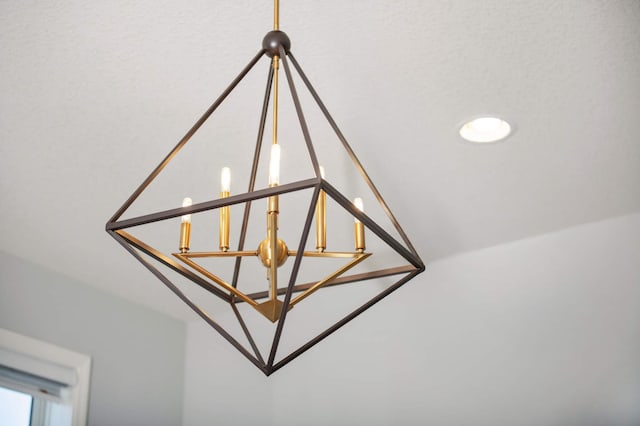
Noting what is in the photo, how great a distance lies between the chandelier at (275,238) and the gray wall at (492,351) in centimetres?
16

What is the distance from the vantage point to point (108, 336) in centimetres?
293

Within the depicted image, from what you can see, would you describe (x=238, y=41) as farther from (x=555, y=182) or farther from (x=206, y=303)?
(x=206, y=303)

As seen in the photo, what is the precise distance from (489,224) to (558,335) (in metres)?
0.45

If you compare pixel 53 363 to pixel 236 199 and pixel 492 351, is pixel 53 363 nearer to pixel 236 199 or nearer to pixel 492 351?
pixel 492 351

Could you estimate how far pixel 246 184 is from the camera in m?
2.24

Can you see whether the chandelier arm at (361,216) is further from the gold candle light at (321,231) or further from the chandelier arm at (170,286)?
the chandelier arm at (170,286)

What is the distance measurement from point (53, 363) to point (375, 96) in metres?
1.64

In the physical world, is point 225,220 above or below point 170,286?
above

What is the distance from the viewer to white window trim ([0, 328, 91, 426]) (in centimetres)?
253

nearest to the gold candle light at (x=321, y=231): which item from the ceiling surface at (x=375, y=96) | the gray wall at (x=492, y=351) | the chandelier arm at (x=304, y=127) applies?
the chandelier arm at (x=304, y=127)

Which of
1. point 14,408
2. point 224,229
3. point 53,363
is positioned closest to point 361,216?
point 224,229

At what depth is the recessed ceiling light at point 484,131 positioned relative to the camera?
2018 mm

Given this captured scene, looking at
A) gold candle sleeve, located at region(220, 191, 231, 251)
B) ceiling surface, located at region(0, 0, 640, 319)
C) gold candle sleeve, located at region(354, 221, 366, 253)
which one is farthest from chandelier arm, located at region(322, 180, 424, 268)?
ceiling surface, located at region(0, 0, 640, 319)

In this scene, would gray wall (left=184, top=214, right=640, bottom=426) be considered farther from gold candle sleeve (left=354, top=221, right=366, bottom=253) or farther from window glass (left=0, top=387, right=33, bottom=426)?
gold candle sleeve (left=354, top=221, right=366, bottom=253)
